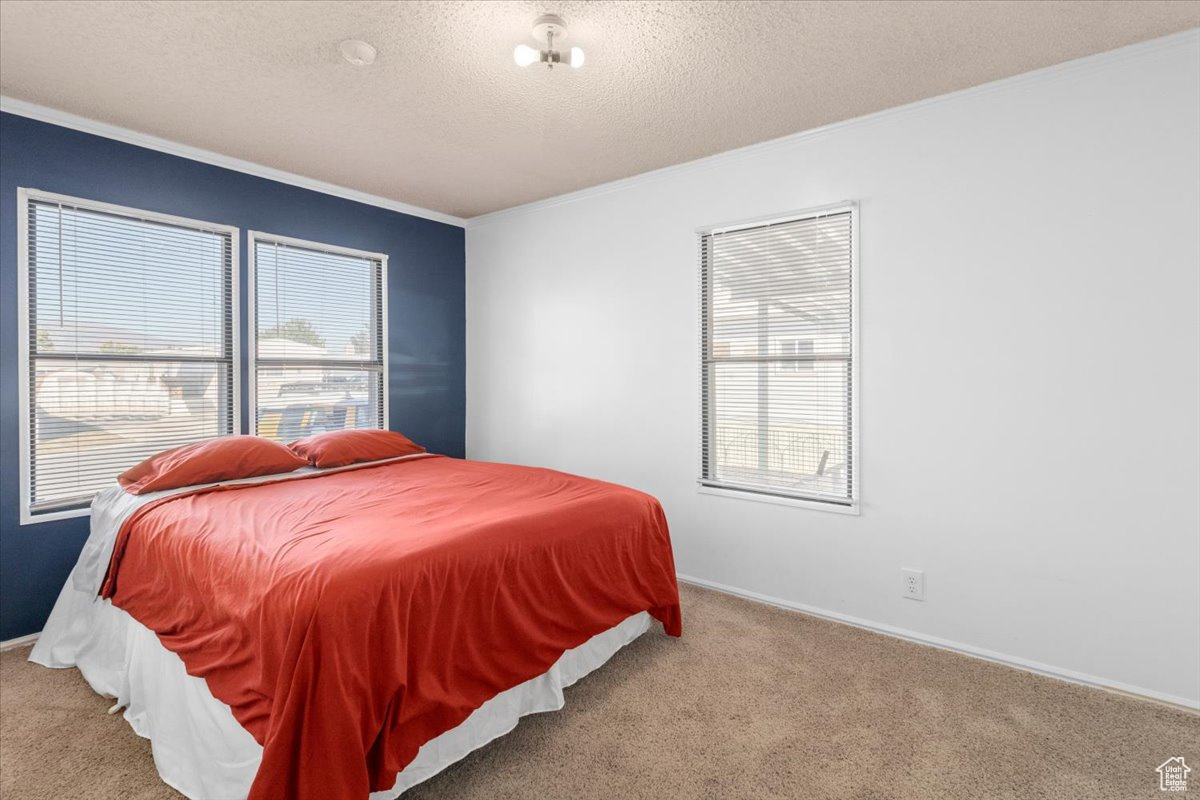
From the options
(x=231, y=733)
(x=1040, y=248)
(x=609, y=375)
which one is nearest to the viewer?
(x=231, y=733)

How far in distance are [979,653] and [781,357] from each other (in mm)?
1620

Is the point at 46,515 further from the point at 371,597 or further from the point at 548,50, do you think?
the point at 548,50

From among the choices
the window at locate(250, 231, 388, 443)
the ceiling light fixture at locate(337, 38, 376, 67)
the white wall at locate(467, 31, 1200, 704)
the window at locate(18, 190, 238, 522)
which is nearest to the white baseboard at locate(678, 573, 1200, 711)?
the white wall at locate(467, 31, 1200, 704)

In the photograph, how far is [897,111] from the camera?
9.09 ft

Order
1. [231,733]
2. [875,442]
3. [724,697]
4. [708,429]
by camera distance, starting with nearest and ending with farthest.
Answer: [231,733] < [724,697] < [875,442] < [708,429]

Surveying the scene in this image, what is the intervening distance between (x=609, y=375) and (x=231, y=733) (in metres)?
2.75

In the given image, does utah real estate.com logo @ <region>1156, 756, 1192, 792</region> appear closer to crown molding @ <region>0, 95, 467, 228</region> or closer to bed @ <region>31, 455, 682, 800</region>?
bed @ <region>31, 455, 682, 800</region>

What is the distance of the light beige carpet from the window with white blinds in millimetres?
976

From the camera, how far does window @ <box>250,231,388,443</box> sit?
3625 millimetres

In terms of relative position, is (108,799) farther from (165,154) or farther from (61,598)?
(165,154)

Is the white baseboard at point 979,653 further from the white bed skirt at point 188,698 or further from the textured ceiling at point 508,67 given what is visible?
the textured ceiling at point 508,67

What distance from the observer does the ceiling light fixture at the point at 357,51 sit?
2215mm

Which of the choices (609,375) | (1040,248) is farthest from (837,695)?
(609,375)

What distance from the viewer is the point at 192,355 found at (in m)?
3.31
